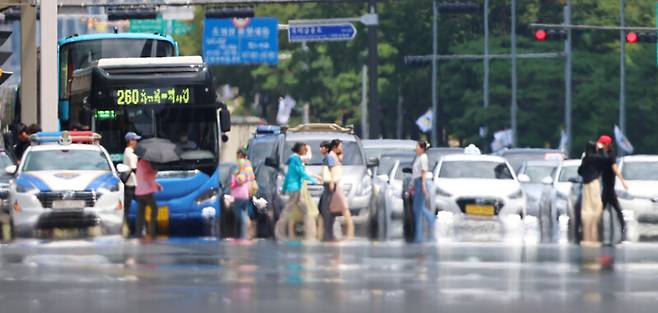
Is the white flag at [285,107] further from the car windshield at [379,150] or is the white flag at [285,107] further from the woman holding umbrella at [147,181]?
the woman holding umbrella at [147,181]

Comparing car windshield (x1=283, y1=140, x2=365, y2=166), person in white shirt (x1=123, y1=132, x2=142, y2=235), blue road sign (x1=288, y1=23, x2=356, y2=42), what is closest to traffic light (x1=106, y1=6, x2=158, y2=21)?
blue road sign (x1=288, y1=23, x2=356, y2=42)

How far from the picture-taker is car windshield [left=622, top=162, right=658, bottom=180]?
3372cm

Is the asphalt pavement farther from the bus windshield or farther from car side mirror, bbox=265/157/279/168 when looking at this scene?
the bus windshield

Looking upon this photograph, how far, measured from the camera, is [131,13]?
56.4 m

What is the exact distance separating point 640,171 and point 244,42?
4155 centimetres

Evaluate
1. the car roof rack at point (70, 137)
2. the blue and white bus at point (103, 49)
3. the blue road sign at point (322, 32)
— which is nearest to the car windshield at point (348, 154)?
the car roof rack at point (70, 137)

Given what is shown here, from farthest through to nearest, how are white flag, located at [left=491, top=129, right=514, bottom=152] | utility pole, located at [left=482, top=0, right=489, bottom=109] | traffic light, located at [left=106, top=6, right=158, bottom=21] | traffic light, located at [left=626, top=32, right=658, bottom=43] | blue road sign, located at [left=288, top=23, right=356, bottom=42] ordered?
utility pole, located at [left=482, top=0, right=489, bottom=109]
white flag, located at [left=491, top=129, right=514, bottom=152]
blue road sign, located at [left=288, top=23, right=356, bottom=42]
traffic light, located at [left=626, top=32, right=658, bottom=43]
traffic light, located at [left=106, top=6, right=158, bottom=21]

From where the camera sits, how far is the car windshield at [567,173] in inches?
1403

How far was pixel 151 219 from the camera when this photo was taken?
29.3 meters

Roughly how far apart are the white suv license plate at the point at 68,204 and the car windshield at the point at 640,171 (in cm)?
943

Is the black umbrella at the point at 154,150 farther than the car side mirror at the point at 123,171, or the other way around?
the car side mirror at the point at 123,171

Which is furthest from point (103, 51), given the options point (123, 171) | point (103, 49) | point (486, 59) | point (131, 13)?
point (486, 59)

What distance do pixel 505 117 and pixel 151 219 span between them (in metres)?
52.8

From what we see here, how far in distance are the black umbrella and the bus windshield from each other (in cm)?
952
